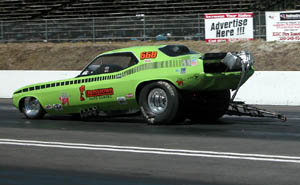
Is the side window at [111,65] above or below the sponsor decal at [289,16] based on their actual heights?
below

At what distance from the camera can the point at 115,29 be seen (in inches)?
1298

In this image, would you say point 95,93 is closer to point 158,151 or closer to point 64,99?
point 64,99

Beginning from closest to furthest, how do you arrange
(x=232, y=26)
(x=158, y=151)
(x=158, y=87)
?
(x=158, y=151)
(x=158, y=87)
(x=232, y=26)

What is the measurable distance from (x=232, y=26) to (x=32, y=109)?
16762 millimetres

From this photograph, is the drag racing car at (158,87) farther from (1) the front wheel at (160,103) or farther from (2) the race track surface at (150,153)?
(2) the race track surface at (150,153)

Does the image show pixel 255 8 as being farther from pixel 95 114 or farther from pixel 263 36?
pixel 95 114

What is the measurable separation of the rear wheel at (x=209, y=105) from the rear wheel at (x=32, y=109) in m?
3.30

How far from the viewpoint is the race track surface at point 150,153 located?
6762 millimetres

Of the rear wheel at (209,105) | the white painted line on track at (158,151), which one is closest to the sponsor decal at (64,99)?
the rear wheel at (209,105)

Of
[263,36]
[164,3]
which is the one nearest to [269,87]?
[263,36]

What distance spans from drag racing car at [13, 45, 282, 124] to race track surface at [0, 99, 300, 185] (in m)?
0.33

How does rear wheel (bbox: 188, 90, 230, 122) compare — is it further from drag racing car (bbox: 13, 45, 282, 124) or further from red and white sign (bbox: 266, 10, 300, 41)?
red and white sign (bbox: 266, 10, 300, 41)

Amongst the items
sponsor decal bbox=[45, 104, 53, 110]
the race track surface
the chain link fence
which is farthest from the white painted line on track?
the chain link fence

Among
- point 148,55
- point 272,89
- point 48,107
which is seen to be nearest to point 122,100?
point 148,55
